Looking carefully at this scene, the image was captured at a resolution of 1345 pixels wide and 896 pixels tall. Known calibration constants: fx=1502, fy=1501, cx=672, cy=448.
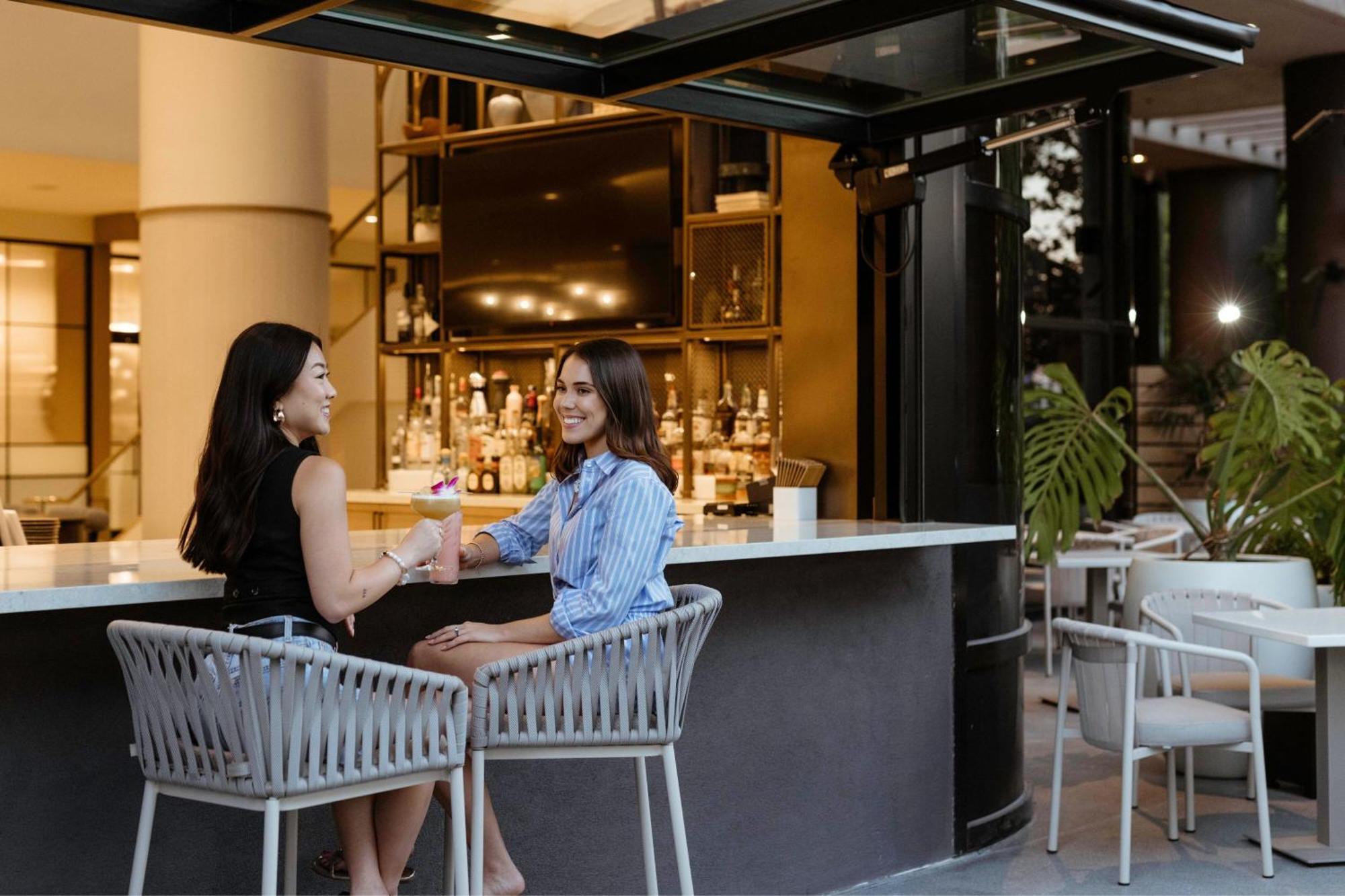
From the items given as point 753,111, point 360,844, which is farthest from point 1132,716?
point 360,844

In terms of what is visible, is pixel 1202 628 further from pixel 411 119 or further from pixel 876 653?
pixel 411 119

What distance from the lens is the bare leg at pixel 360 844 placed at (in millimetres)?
2781

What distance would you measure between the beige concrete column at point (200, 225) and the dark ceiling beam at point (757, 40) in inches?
141

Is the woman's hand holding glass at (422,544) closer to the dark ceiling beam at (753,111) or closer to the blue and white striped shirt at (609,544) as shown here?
the blue and white striped shirt at (609,544)

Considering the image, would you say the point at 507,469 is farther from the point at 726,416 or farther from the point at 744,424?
the point at 744,424

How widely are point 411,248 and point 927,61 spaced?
3.85 metres

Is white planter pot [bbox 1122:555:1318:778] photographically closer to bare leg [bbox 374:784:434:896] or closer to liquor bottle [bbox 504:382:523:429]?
liquor bottle [bbox 504:382:523:429]

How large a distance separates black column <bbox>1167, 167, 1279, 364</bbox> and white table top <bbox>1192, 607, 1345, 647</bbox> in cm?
1159

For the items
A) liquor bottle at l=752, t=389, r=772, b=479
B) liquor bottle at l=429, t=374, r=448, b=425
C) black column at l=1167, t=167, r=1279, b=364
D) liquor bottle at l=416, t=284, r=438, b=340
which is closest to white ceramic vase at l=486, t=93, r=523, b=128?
liquor bottle at l=416, t=284, r=438, b=340

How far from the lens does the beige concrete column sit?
6949mm

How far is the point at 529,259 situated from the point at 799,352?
2101 millimetres

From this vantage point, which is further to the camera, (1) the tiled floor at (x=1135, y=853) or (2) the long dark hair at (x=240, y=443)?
(1) the tiled floor at (x=1135, y=853)

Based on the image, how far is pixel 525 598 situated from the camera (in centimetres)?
374

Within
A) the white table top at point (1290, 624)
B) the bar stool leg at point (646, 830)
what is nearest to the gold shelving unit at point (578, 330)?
the white table top at point (1290, 624)
